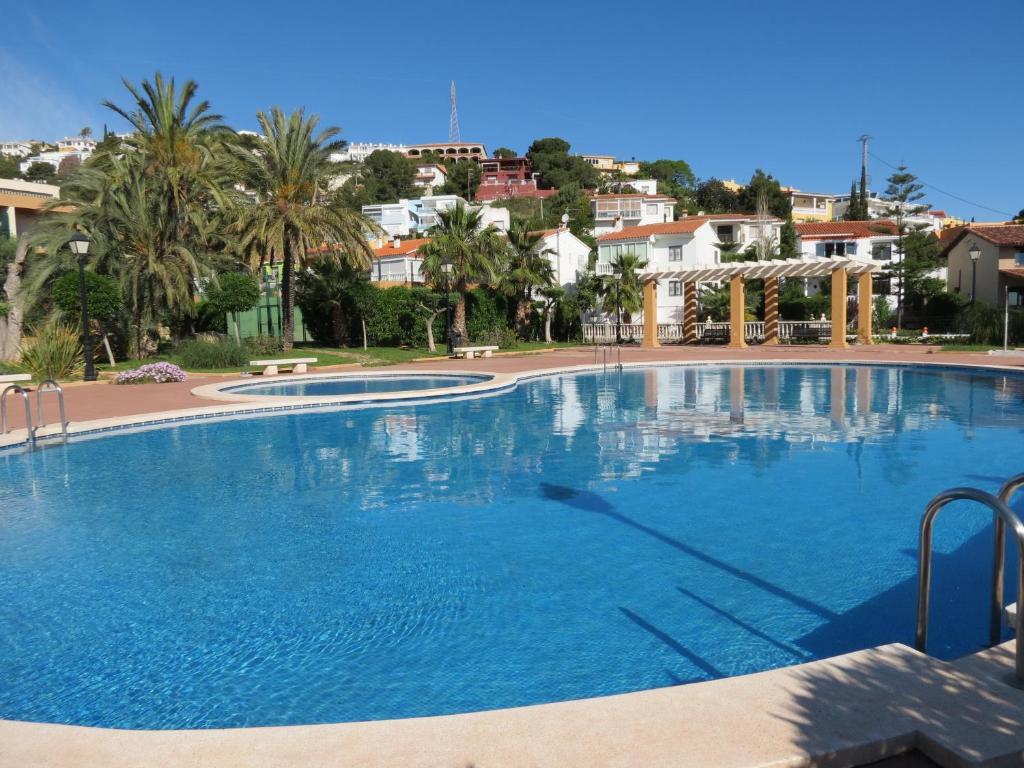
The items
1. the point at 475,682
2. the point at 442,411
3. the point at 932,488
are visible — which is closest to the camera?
the point at 475,682

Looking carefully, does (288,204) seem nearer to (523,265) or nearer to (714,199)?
(523,265)

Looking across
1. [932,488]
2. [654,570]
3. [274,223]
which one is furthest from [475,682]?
[274,223]

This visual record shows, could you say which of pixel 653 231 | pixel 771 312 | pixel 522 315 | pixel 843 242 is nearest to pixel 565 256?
pixel 653 231

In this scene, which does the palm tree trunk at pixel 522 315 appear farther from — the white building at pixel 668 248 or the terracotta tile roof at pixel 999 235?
the terracotta tile roof at pixel 999 235

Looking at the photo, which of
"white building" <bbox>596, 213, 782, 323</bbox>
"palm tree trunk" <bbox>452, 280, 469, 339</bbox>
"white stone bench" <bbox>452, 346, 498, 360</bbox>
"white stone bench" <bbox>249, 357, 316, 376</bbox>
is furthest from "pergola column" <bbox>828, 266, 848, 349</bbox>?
"white stone bench" <bbox>249, 357, 316, 376</bbox>

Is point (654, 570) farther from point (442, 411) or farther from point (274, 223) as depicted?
point (274, 223)

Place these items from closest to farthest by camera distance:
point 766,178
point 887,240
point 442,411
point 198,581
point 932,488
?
1. point 198,581
2. point 932,488
3. point 442,411
4. point 887,240
5. point 766,178

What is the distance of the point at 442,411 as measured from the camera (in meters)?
17.4

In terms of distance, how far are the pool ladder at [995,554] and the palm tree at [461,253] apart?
93.1 ft

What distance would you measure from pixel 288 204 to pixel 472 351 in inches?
355

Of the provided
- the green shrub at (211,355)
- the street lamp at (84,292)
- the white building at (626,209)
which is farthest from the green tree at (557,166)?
the street lamp at (84,292)

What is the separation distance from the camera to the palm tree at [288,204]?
1156 inches

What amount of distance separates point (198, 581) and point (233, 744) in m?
3.86

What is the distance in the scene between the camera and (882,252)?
6475cm
